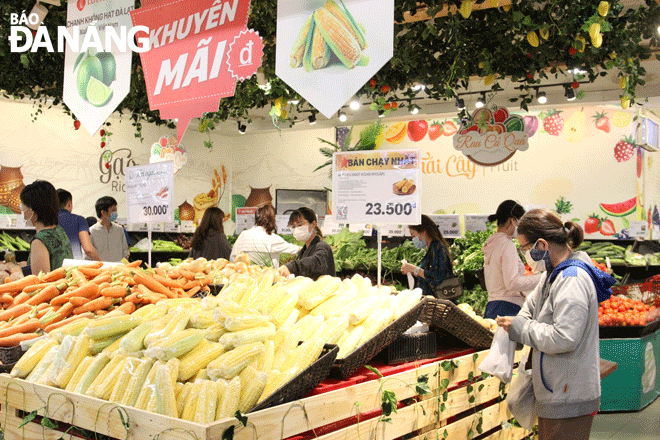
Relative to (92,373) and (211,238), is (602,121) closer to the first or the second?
(211,238)

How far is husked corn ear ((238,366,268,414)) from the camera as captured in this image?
2.05 metres

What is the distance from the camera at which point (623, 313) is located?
5.77m

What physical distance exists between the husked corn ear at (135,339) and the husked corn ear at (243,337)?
30cm

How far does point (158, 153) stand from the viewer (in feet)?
29.7

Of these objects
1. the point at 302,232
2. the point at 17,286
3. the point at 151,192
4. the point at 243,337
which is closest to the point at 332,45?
the point at 243,337

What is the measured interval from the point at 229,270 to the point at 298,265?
3.41ft

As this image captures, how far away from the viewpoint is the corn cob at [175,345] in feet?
7.21

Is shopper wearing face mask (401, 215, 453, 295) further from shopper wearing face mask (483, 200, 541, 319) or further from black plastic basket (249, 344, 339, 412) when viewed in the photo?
black plastic basket (249, 344, 339, 412)

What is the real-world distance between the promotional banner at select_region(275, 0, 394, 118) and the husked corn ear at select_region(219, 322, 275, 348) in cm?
114

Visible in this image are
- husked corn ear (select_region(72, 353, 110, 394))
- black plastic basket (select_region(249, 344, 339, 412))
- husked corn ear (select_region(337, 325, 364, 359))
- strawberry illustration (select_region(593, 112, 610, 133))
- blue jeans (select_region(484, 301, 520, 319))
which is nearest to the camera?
black plastic basket (select_region(249, 344, 339, 412))

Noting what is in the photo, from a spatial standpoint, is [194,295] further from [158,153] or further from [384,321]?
[158,153]

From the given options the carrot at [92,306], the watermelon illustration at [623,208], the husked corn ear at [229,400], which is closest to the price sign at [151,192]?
the carrot at [92,306]

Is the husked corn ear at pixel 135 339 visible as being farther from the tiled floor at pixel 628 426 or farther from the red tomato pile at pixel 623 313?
the red tomato pile at pixel 623 313

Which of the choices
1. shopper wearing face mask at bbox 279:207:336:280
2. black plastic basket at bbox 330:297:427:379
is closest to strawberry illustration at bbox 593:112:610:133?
shopper wearing face mask at bbox 279:207:336:280
